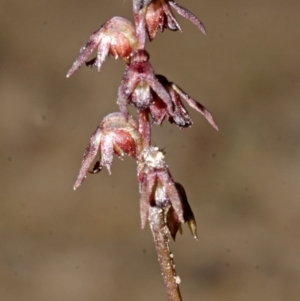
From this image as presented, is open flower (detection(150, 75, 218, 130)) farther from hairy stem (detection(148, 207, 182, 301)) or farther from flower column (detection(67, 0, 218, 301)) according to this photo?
hairy stem (detection(148, 207, 182, 301))

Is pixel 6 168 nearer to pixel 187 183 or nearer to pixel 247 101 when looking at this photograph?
pixel 187 183

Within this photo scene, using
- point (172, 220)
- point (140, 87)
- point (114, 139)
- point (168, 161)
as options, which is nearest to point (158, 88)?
point (140, 87)

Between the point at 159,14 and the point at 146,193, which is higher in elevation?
the point at 159,14

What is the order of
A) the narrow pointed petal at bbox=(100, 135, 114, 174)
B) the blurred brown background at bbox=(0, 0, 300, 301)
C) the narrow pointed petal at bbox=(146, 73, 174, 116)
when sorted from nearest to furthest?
the narrow pointed petal at bbox=(146, 73, 174, 116) → the narrow pointed petal at bbox=(100, 135, 114, 174) → the blurred brown background at bbox=(0, 0, 300, 301)

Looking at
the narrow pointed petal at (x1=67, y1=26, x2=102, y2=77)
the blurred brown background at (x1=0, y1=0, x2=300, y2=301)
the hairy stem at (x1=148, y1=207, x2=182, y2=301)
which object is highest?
the blurred brown background at (x1=0, y1=0, x2=300, y2=301)

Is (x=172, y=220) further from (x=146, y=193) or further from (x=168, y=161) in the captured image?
(x=168, y=161)

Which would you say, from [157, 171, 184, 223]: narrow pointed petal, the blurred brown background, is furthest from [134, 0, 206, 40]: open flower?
the blurred brown background

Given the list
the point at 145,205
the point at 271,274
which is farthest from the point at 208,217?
the point at 145,205
